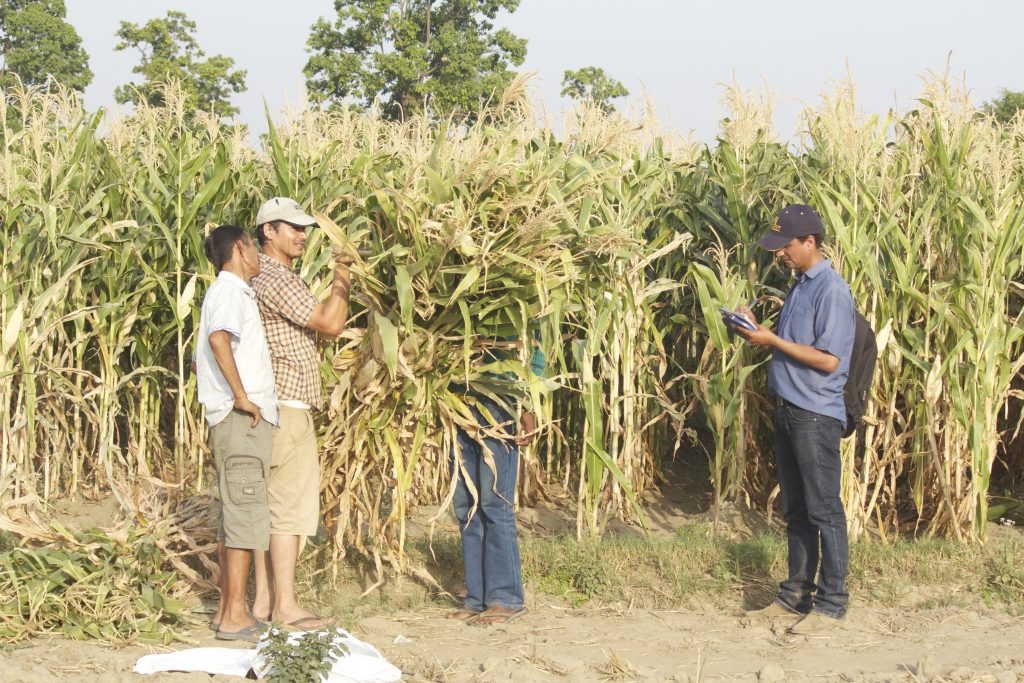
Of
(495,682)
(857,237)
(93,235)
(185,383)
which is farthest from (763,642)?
(93,235)

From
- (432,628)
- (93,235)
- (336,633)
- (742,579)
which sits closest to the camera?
(336,633)

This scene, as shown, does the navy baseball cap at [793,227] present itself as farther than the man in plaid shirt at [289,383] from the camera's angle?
Yes

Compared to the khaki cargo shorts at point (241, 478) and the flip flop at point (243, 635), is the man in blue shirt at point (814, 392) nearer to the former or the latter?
the khaki cargo shorts at point (241, 478)

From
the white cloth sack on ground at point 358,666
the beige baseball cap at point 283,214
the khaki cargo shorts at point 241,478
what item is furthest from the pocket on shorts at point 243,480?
the beige baseball cap at point 283,214

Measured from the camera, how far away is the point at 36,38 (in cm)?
3331

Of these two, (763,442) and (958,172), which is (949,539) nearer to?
(763,442)

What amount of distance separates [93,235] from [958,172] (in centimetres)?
549

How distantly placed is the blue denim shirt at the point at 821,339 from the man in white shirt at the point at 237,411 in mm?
2537

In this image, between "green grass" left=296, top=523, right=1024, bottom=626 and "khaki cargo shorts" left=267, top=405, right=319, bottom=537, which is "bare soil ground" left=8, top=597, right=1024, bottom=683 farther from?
"khaki cargo shorts" left=267, top=405, right=319, bottom=537

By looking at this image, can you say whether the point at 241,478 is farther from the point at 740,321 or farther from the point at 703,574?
the point at 703,574

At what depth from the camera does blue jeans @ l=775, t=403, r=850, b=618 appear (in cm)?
516

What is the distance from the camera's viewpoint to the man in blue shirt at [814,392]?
5113mm

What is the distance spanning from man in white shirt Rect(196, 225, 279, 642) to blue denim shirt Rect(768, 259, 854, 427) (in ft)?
8.32

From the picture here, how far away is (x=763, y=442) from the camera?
24.1 feet
